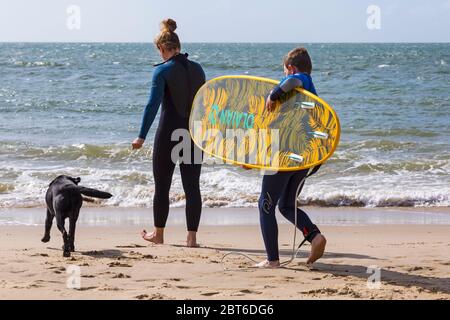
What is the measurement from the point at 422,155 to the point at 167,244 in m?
7.51

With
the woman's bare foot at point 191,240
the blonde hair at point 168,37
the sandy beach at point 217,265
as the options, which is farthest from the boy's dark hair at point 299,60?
the woman's bare foot at point 191,240

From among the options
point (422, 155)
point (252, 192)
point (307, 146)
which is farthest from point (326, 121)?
point (422, 155)

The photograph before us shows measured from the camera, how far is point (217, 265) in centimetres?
562

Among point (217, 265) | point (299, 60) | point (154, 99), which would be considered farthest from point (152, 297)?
point (154, 99)

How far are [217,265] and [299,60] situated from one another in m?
1.52

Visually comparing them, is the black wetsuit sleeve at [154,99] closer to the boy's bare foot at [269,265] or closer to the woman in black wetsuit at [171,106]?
the woman in black wetsuit at [171,106]

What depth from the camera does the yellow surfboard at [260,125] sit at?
5266mm

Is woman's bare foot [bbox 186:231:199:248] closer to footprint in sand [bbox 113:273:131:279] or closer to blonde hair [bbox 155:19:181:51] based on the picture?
footprint in sand [bbox 113:273:131:279]

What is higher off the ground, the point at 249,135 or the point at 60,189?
the point at 249,135

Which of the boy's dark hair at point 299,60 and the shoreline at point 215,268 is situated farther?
the boy's dark hair at point 299,60

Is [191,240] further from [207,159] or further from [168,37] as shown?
[207,159]

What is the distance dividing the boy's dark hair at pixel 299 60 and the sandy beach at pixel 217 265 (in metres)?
1.34

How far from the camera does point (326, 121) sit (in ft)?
17.3
